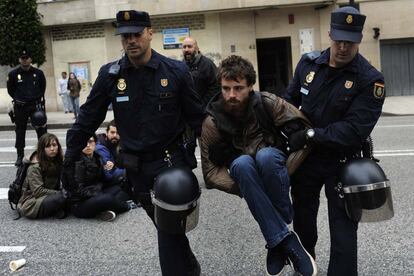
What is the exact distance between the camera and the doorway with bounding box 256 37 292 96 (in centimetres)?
2297

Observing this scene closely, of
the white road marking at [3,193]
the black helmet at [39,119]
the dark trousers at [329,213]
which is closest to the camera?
the dark trousers at [329,213]

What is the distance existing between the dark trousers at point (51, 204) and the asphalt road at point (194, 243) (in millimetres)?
99

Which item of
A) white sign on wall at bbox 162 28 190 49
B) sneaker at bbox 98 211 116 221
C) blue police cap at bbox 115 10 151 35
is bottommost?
sneaker at bbox 98 211 116 221

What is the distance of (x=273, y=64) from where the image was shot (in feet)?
76.2

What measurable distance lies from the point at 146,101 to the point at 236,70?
62cm

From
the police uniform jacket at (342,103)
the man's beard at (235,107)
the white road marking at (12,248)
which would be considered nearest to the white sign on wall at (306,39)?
the white road marking at (12,248)

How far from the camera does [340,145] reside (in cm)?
316

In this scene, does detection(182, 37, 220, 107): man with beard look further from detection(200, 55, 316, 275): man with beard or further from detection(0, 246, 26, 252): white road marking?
detection(200, 55, 316, 275): man with beard

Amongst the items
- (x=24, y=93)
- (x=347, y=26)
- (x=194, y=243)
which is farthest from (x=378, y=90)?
(x=24, y=93)

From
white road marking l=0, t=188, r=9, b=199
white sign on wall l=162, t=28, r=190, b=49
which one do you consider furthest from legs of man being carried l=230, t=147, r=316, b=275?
white sign on wall l=162, t=28, r=190, b=49

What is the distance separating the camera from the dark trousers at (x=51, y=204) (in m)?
5.87

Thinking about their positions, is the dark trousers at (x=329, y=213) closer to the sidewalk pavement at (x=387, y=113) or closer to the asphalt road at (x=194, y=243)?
the asphalt road at (x=194, y=243)

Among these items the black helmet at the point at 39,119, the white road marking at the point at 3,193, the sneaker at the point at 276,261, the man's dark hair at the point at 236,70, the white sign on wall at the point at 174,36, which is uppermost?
the white sign on wall at the point at 174,36

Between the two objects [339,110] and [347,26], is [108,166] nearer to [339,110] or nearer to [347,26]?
[339,110]
